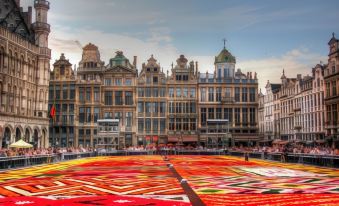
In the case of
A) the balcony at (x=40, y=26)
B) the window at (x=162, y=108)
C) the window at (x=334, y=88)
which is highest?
the balcony at (x=40, y=26)

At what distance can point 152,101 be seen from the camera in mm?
74375

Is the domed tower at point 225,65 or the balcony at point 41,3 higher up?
the balcony at point 41,3

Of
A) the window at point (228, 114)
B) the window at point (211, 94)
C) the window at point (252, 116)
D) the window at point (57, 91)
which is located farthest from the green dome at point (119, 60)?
the window at point (252, 116)

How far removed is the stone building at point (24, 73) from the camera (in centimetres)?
5438

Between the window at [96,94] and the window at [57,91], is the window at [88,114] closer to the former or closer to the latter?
the window at [96,94]

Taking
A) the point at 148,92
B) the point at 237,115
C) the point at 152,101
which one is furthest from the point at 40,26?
the point at 237,115

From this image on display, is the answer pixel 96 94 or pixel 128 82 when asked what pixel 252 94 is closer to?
pixel 128 82

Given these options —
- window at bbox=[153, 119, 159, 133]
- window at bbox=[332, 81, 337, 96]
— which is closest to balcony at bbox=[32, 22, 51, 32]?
window at bbox=[153, 119, 159, 133]

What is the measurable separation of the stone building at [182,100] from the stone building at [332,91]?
24.5 m

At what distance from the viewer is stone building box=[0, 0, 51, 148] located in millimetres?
54375

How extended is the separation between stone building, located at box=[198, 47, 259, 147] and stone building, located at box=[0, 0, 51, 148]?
27.4 meters

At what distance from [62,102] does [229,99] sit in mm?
29763

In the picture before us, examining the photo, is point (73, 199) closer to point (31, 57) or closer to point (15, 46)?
point (15, 46)

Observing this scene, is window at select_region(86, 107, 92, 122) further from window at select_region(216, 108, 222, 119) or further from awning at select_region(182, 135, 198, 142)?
window at select_region(216, 108, 222, 119)
